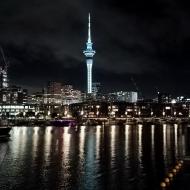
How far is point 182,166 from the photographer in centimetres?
3198

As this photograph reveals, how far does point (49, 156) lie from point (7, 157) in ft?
14.0

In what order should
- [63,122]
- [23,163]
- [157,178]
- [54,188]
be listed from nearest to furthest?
[54,188] → [157,178] → [23,163] → [63,122]

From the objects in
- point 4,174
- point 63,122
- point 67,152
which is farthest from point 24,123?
point 4,174

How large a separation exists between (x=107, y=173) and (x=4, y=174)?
25.6 feet

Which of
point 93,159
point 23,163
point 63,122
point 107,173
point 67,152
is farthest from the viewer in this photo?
point 63,122

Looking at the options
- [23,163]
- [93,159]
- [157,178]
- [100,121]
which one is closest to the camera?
[157,178]

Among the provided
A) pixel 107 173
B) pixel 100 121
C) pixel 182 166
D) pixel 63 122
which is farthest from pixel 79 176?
pixel 100 121

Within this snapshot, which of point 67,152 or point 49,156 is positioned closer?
point 49,156

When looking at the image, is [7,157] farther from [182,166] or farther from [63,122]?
[63,122]

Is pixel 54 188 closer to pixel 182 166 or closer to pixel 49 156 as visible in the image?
pixel 182 166

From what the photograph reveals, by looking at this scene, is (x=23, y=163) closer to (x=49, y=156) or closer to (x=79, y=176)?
(x=49, y=156)

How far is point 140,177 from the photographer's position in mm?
31391

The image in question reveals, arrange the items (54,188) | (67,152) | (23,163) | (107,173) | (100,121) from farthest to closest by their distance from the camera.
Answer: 1. (100,121)
2. (67,152)
3. (23,163)
4. (107,173)
5. (54,188)

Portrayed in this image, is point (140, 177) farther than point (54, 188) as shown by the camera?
Yes
